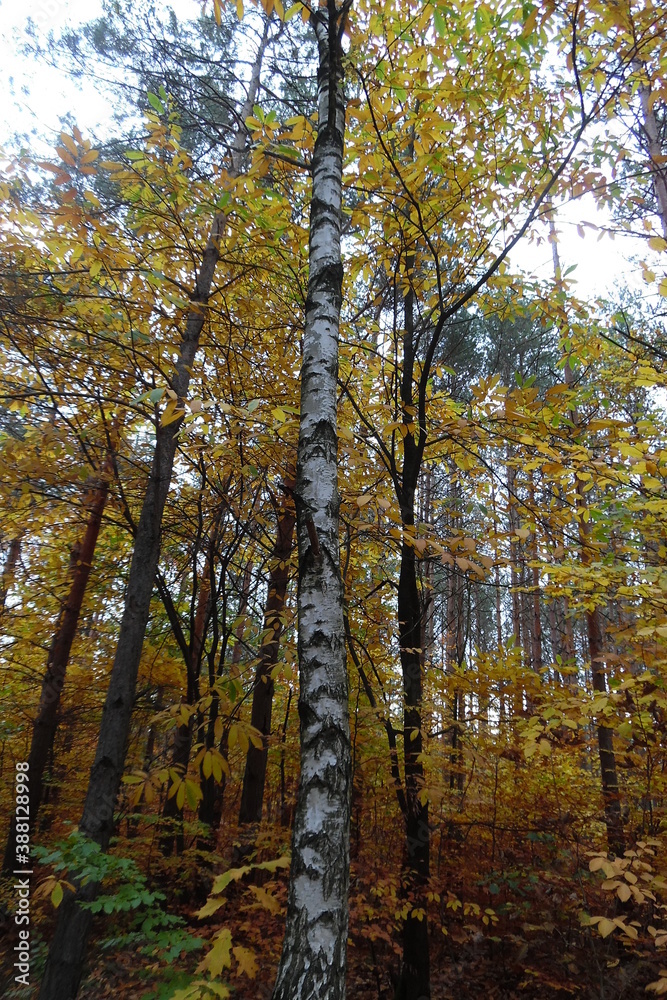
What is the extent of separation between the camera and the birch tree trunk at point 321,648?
51.5 inches

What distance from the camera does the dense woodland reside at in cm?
225

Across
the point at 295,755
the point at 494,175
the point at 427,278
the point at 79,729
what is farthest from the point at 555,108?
the point at 79,729

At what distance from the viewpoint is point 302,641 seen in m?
1.69

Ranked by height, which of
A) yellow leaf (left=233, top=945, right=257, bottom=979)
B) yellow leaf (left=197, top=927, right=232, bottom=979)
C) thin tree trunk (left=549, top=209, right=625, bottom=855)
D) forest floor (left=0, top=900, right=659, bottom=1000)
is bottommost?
forest floor (left=0, top=900, right=659, bottom=1000)

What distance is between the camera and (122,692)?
354 cm

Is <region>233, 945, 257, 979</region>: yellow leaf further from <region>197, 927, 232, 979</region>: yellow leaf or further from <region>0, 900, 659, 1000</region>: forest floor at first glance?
<region>0, 900, 659, 1000</region>: forest floor

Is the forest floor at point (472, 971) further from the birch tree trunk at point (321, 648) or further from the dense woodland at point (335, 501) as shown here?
the birch tree trunk at point (321, 648)

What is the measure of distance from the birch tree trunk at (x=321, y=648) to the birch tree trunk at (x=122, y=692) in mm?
993

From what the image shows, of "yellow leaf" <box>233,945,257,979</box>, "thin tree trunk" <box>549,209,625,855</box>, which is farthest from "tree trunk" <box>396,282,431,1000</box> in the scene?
"yellow leaf" <box>233,945,257,979</box>

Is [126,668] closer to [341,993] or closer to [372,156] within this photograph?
[341,993]

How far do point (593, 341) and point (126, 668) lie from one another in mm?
4156

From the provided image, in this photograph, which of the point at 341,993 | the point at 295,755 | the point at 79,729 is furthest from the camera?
the point at 79,729

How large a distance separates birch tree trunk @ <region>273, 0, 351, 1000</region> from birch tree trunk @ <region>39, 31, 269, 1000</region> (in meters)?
0.99

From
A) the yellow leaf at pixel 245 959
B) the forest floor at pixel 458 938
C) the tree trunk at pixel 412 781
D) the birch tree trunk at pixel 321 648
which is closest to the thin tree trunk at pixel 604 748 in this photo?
the forest floor at pixel 458 938
